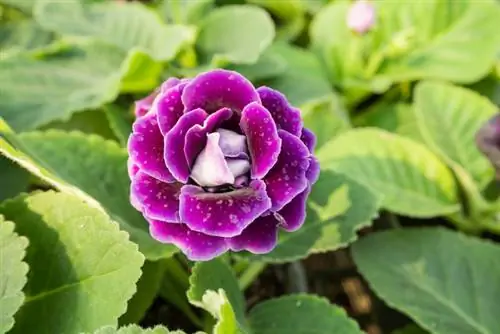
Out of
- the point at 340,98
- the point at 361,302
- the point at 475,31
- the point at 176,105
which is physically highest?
the point at 176,105

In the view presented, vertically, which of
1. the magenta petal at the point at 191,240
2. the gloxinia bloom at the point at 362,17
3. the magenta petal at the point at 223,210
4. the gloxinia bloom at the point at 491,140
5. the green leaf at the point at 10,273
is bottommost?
the gloxinia bloom at the point at 491,140

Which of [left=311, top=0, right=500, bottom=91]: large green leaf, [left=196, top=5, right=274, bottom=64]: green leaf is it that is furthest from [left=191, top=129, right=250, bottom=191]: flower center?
[left=311, top=0, right=500, bottom=91]: large green leaf

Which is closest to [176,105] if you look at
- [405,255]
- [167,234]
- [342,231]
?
[167,234]

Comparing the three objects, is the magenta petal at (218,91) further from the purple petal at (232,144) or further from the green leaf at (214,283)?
the green leaf at (214,283)

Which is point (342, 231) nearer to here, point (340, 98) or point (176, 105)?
point (176, 105)

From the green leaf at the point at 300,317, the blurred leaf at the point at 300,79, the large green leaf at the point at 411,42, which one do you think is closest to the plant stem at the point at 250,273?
the green leaf at the point at 300,317

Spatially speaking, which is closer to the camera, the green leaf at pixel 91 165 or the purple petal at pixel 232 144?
the purple petal at pixel 232 144
